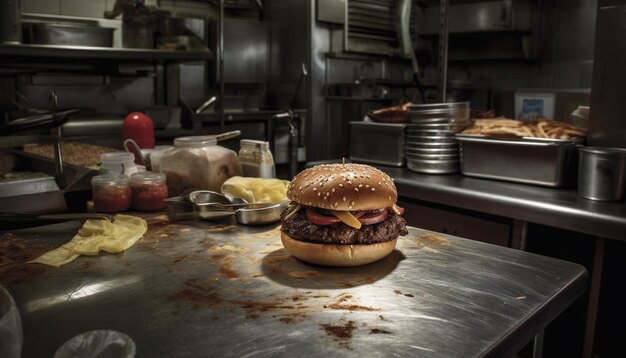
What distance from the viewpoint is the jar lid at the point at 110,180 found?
6.05 ft

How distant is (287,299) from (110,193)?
3.18 feet

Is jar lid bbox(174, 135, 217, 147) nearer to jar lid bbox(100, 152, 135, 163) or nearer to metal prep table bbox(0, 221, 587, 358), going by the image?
jar lid bbox(100, 152, 135, 163)

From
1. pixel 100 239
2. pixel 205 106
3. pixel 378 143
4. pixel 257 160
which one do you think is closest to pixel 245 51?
pixel 205 106

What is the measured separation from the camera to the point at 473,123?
116 inches

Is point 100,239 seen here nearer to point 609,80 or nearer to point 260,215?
point 260,215

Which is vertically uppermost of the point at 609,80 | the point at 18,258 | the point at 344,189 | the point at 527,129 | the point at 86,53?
the point at 86,53

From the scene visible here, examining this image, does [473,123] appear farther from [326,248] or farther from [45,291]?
[45,291]

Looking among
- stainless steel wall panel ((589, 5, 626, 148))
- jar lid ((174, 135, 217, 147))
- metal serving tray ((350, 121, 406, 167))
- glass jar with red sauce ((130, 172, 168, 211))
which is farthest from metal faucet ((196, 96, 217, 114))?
stainless steel wall panel ((589, 5, 626, 148))

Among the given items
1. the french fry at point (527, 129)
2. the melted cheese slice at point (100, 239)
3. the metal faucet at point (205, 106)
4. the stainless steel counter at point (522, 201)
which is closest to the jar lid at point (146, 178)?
the melted cheese slice at point (100, 239)

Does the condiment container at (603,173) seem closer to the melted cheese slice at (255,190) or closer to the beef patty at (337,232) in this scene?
the beef patty at (337,232)

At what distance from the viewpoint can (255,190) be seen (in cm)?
183

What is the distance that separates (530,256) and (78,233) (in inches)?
54.1

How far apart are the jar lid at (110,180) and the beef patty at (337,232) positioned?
751 millimetres

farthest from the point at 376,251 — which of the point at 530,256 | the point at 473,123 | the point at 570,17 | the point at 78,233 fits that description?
the point at 570,17
